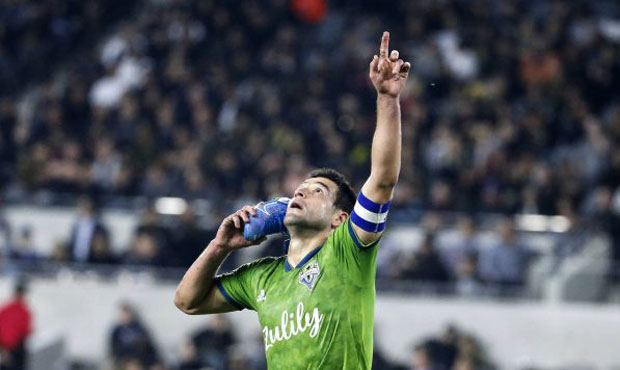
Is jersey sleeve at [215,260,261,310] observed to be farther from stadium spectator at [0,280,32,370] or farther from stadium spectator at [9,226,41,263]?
stadium spectator at [9,226,41,263]

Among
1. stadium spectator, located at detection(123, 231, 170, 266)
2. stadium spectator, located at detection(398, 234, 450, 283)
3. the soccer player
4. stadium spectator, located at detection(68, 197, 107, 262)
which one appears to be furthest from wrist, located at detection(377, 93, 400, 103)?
stadium spectator, located at detection(68, 197, 107, 262)

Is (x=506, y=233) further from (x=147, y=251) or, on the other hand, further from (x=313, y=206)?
(x=313, y=206)

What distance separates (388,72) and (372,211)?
0.57 meters

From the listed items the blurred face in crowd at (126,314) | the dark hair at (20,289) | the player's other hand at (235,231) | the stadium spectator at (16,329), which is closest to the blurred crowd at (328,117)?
the blurred face in crowd at (126,314)

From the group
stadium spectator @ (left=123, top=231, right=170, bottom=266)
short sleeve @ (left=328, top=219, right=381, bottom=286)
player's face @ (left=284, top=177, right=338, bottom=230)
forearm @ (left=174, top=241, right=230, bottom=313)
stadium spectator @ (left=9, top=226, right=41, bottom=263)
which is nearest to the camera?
short sleeve @ (left=328, top=219, right=381, bottom=286)

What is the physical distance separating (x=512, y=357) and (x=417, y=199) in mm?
2067

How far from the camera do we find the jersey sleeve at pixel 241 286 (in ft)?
18.8

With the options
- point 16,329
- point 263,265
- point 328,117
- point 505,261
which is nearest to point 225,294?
point 263,265

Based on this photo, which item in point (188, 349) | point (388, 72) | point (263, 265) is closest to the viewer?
point (388, 72)

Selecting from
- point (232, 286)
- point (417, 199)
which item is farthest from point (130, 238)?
point (232, 286)

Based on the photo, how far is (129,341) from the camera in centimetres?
1321

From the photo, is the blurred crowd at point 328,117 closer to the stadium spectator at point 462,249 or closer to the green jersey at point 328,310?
the stadium spectator at point 462,249

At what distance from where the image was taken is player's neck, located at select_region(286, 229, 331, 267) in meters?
5.54

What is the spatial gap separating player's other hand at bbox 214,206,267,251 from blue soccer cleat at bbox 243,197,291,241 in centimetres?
3
